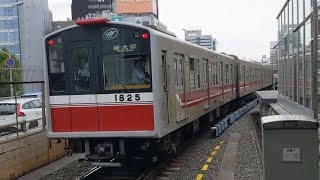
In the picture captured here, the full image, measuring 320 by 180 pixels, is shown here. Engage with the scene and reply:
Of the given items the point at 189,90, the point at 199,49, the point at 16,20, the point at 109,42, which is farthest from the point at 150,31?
the point at 16,20

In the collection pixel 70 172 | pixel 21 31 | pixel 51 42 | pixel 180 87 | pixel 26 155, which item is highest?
pixel 21 31

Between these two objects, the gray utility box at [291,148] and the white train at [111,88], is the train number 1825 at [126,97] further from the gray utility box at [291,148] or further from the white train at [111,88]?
the gray utility box at [291,148]

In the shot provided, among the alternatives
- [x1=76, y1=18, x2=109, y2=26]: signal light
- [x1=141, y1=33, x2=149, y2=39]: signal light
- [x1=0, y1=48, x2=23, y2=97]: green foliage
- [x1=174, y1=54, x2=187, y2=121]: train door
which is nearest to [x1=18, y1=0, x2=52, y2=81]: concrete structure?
[x1=0, y1=48, x2=23, y2=97]: green foliage

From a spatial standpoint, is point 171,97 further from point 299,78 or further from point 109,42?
point 299,78

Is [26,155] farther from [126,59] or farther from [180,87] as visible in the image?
[180,87]

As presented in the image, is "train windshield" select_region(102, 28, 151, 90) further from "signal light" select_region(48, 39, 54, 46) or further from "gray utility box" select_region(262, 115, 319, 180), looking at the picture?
"gray utility box" select_region(262, 115, 319, 180)

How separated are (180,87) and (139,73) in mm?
1930

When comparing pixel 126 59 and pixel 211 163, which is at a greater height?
pixel 126 59

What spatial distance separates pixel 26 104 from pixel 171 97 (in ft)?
23.4

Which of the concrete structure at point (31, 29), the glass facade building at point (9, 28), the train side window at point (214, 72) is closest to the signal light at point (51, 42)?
the train side window at point (214, 72)

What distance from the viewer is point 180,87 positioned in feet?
31.6

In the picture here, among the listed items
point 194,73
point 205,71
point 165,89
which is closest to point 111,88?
point 165,89

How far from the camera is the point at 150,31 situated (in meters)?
7.82

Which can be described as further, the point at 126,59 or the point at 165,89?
the point at 165,89
